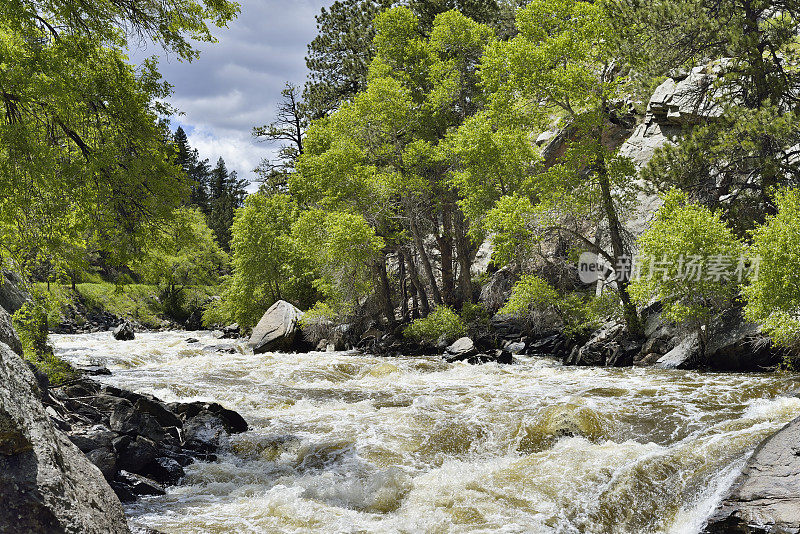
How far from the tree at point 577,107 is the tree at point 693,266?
3786 millimetres

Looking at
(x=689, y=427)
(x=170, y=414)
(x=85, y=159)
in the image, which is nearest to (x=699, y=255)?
(x=689, y=427)

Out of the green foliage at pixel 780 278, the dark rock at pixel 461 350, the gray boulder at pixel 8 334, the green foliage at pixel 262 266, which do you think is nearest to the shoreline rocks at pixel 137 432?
the gray boulder at pixel 8 334

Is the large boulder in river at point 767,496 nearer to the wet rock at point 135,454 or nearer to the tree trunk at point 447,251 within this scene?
the wet rock at point 135,454

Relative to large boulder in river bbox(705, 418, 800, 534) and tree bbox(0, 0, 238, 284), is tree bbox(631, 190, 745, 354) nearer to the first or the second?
large boulder in river bbox(705, 418, 800, 534)

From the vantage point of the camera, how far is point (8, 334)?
7.96m

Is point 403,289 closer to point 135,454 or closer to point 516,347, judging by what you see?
point 516,347

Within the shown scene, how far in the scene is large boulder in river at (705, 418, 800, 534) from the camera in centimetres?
493

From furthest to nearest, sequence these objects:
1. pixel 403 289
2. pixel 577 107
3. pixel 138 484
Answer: pixel 403 289, pixel 577 107, pixel 138 484

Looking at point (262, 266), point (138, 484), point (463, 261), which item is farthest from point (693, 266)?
point (262, 266)

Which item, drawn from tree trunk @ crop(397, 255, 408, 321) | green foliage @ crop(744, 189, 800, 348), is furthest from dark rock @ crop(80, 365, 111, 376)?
green foliage @ crop(744, 189, 800, 348)

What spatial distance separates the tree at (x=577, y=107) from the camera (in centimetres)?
1859

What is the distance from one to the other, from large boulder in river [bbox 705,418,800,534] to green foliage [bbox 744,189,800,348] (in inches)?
243

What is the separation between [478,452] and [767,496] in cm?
412

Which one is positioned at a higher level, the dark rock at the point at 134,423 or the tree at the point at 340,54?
the tree at the point at 340,54
